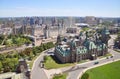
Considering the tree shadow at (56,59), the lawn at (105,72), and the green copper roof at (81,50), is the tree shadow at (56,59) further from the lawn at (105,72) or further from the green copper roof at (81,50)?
the lawn at (105,72)

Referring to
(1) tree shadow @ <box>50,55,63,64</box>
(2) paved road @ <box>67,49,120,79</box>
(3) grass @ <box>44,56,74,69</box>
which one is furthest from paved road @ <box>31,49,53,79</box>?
(2) paved road @ <box>67,49,120,79</box>

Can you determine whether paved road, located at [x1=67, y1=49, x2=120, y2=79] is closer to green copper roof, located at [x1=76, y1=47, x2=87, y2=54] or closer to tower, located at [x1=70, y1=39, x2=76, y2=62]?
tower, located at [x1=70, y1=39, x2=76, y2=62]

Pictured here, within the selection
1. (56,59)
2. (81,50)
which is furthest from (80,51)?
(56,59)

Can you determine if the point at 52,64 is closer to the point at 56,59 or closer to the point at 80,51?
the point at 56,59

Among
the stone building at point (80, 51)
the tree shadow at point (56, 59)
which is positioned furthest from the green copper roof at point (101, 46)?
the tree shadow at point (56, 59)

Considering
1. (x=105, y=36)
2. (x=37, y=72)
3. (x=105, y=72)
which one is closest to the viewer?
(x=37, y=72)

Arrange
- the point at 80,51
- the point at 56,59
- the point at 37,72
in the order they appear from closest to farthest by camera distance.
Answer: the point at 37,72 < the point at 80,51 < the point at 56,59

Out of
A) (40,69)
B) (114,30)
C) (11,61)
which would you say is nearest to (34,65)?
(40,69)

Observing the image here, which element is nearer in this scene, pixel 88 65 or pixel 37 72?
pixel 37 72
